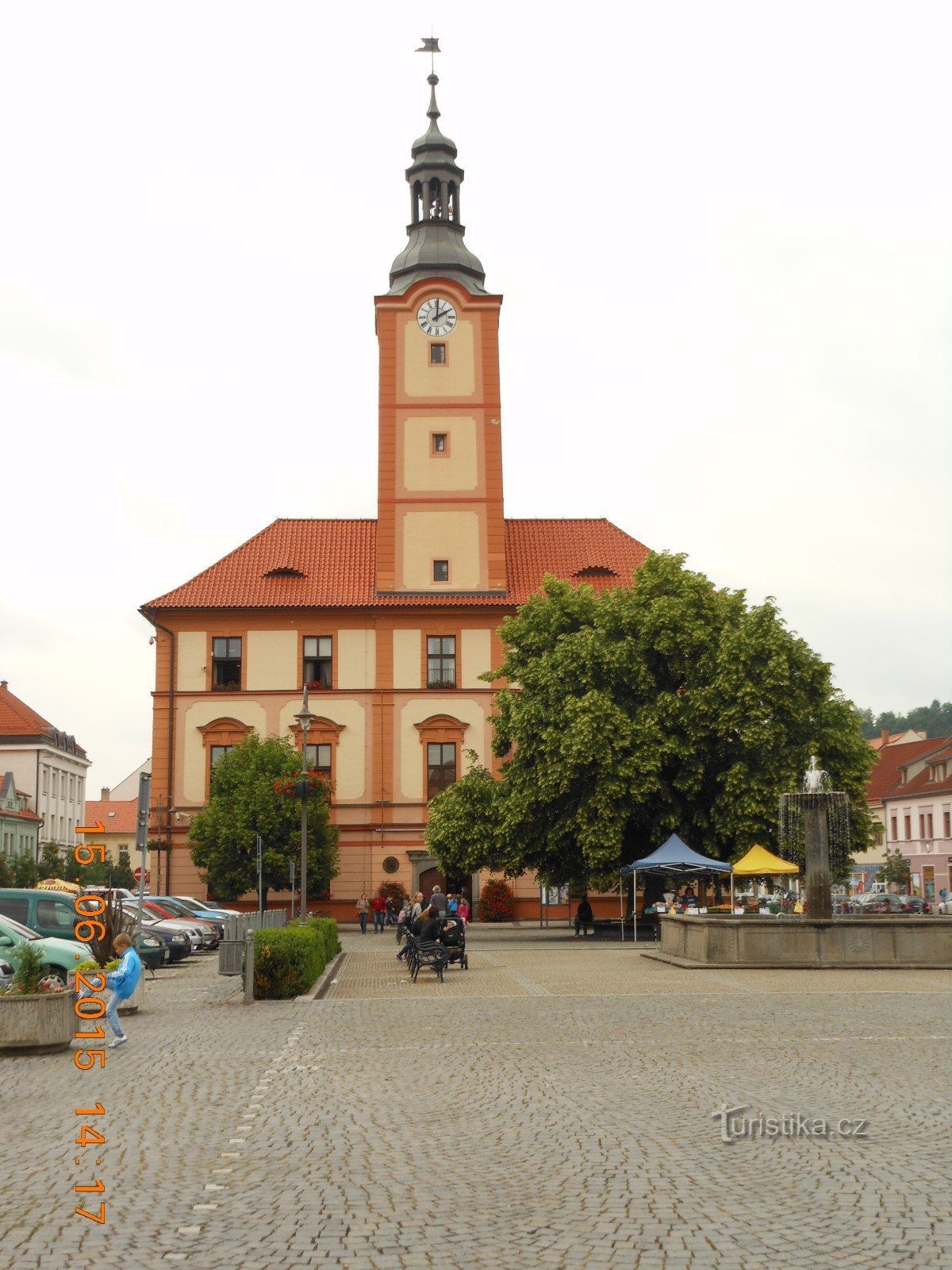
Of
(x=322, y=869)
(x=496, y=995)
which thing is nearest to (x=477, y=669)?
(x=322, y=869)

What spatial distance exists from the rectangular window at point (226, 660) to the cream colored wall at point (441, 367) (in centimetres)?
1250

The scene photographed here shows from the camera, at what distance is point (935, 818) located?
8431 centimetres

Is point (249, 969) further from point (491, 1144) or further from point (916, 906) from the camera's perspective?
point (916, 906)

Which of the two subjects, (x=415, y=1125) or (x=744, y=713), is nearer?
(x=415, y=1125)

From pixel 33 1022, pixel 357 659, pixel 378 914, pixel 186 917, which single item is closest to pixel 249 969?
pixel 33 1022

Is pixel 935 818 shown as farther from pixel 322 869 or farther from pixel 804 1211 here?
pixel 804 1211

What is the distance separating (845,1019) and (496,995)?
608 centimetres

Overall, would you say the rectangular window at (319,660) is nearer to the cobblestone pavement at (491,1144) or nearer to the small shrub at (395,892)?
the small shrub at (395,892)

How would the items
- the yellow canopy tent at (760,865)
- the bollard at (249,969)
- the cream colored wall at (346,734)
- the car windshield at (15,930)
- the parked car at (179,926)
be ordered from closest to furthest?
the car windshield at (15,930) < the bollard at (249,969) < the parked car at (179,926) < the yellow canopy tent at (760,865) < the cream colored wall at (346,734)

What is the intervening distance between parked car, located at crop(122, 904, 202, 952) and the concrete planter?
1540cm

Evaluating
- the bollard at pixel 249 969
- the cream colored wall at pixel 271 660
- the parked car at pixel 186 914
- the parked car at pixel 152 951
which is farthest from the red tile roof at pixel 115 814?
the bollard at pixel 249 969

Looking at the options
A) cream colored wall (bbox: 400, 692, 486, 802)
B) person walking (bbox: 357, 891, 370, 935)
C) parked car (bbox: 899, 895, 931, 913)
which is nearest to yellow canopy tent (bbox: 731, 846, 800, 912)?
person walking (bbox: 357, 891, 370, 935)

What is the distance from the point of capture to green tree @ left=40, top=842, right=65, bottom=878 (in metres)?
85.7

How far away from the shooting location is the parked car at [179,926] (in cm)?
3075
